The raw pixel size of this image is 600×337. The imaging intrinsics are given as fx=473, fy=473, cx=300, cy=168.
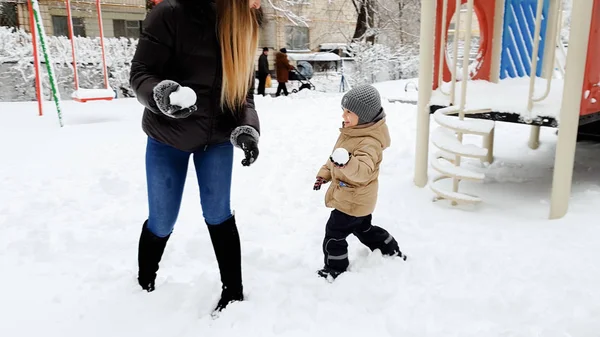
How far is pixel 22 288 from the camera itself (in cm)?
258

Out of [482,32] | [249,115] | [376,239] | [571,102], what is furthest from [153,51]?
[482,32]

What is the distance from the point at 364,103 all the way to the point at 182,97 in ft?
3.39

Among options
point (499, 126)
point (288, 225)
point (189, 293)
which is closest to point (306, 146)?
point (288, 225)

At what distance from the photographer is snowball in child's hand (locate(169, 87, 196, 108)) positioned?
6.14ft

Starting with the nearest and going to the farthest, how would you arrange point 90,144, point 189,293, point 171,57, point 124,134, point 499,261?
point 171,57 → point 189,293 → point 499,261 → point 90,144 → point 124,134

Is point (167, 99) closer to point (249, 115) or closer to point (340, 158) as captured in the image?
point (249, 115)

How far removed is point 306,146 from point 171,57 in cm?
391

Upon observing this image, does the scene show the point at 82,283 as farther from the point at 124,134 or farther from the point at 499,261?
the point at 124,134

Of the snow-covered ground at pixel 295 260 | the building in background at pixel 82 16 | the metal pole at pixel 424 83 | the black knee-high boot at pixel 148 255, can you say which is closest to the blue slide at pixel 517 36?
the snow-covered ground at pixel 295 260

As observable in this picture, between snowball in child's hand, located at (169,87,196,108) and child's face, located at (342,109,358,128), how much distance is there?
96 centimetres

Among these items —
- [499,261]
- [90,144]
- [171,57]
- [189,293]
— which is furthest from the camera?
[90,144]

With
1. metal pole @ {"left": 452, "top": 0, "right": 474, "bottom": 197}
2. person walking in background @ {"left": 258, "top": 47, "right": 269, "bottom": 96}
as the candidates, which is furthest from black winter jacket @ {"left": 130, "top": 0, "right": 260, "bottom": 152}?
person walking in background @ {"left": 258, "top": 47, "right": 269, "bottom": 96}

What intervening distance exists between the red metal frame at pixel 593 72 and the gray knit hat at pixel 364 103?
2074mm

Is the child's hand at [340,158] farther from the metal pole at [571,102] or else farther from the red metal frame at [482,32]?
the red metal frame at [482,32]
